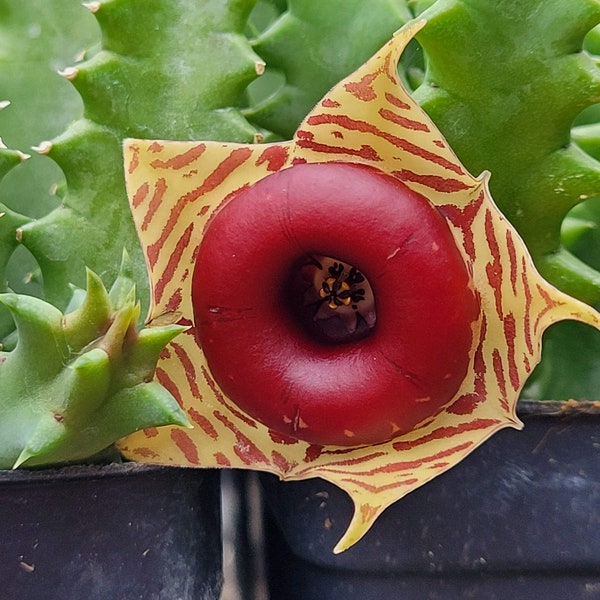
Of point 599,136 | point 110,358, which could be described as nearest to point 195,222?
point 110,358

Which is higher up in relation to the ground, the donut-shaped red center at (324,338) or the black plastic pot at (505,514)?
the donut-shaped red center at (324,338)

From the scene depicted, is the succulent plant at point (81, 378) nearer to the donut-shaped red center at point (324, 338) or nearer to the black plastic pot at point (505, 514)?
the donut-shaped red center at point (324, 338)

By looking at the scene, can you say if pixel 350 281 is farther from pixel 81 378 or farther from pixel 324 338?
pixel 81 378

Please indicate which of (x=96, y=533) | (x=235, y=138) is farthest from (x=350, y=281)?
(x=96, y=533)

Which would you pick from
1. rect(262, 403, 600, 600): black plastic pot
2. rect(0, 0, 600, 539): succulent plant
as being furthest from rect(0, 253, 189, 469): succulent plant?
rect(262, 403, 600, 600): black plastic pot

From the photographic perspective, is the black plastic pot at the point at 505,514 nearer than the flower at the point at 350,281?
No

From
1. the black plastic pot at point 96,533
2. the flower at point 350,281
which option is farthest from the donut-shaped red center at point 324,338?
the black plastic pot at point 96,533
